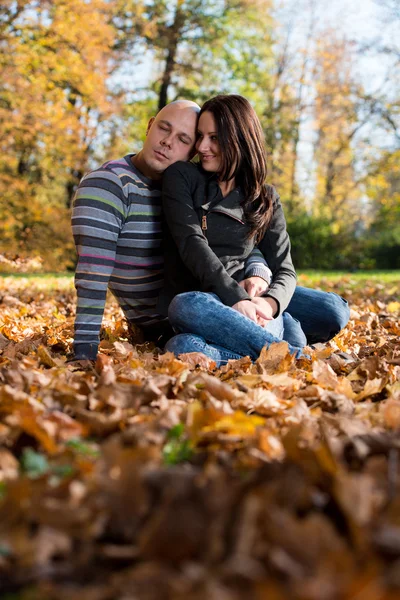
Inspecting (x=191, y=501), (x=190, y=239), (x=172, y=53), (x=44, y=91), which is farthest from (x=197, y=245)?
(x=172, y=53)

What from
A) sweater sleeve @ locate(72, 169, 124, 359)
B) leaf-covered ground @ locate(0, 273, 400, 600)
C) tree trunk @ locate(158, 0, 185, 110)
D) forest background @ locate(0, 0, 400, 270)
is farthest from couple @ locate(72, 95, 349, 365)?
tree trunk @ locate(158, 0, 185, 110)

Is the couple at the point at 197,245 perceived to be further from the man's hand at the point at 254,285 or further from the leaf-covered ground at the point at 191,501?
the leaf-covered ground at the point at 191,501

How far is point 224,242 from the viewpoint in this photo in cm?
327

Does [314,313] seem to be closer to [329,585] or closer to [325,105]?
[329,585]

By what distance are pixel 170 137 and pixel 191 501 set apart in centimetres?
244

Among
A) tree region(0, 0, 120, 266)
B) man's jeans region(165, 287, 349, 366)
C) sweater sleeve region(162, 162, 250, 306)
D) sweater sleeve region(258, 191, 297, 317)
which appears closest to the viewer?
man's jeans region(165, 287, 349, 366)

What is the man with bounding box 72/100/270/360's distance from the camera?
9.70ft

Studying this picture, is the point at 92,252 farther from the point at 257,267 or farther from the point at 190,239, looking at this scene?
the point at 257,267

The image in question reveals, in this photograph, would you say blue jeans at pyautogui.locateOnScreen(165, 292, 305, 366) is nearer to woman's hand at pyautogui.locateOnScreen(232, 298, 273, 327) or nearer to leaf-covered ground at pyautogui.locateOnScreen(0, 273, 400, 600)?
woman's hand at pyautogui.locateOnScreen(232, 298, 273, 327)

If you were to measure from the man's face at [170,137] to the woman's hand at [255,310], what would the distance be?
0.86m

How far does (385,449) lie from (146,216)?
2159 mm

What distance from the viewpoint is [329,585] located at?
0.80m

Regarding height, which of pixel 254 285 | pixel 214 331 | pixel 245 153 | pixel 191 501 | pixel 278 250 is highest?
pixel 245 153

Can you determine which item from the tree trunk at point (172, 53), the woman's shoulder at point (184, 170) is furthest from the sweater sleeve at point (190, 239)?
the tree trunk at point (172, 53)
